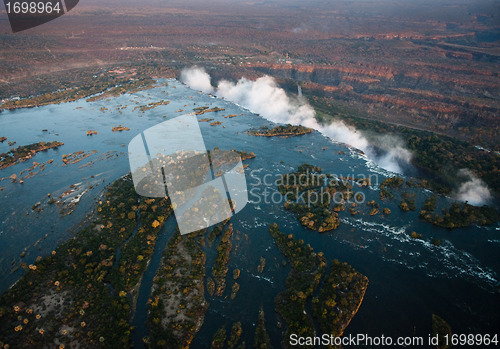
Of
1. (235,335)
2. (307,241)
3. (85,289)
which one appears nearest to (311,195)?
(307,241)

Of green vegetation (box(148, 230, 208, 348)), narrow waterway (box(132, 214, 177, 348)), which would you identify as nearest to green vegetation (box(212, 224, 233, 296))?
green vegetation (box(148, 230, 208, 348))

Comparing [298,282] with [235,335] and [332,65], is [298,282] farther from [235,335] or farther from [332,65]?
[332,65]

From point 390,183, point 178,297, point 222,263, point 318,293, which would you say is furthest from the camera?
point 390,183

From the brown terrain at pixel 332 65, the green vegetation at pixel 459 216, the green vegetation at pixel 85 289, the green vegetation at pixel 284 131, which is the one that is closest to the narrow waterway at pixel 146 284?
the green vegetation at pixel 85 289

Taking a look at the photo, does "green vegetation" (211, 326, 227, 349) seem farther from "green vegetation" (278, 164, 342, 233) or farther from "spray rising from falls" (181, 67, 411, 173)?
"spray rising from falls" (181, 67, 411, 173)

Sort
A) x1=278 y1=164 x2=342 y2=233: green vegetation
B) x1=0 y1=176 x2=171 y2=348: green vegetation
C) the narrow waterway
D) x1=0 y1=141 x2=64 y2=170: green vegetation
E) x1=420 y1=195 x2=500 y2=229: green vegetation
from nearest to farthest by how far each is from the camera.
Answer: x1=0 y1=176 x2=171 y2=348: green vegetation → the narrow waterway → x1=278 y1=164 x2=342 y2=233: green vegetation → x1=420 y1=195 x2=500 y2=229: green vegetation → x1=0 y1=141 x2=64 y2=170: green vegetation

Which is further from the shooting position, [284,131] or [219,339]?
[284,131]

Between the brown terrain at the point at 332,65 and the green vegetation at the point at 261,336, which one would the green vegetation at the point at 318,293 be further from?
the brown terrain at the point at 332,65
